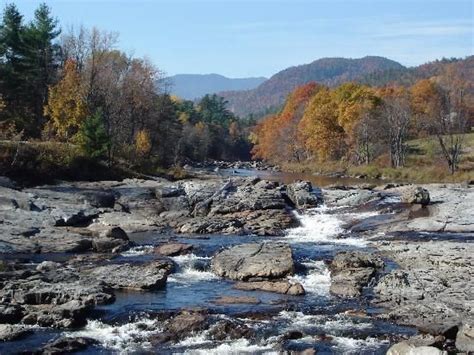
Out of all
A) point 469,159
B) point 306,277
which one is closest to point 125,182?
point 306,277

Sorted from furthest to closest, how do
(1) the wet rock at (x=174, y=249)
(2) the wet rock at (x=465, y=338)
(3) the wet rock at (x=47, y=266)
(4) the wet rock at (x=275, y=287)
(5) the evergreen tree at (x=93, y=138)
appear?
(5) the evergreen tree at (x=93, y=138) → (1) the wet rock at (x=174, y=249) → (3) the wet rock at (x=47, y=266) → (4) the wet rock at (x=275, y=287) → (2) the wet rock at (x=465, y=338)

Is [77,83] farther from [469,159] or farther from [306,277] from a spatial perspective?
[469,159]

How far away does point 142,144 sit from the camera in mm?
65438

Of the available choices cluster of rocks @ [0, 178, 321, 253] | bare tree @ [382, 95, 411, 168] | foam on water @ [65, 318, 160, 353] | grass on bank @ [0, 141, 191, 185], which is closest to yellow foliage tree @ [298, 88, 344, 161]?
bare tree @ [382, 95, 411, 168]

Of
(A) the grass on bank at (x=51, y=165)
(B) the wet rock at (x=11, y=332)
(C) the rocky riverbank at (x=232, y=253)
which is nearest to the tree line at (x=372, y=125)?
(C) the rocky riverbank at (x=232, y=253)

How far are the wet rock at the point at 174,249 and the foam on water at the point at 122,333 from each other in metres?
10.1

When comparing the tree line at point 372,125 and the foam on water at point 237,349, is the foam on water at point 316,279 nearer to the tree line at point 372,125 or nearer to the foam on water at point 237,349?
the foam on water at point 237,349

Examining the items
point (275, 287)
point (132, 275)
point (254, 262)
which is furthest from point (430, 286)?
point (132, 275)

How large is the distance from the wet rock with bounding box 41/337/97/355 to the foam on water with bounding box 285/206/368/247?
60.2 ft

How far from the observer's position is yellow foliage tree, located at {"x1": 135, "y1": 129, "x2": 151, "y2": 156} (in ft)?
212

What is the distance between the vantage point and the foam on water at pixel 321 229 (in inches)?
1366

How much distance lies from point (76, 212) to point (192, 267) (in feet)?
39.7

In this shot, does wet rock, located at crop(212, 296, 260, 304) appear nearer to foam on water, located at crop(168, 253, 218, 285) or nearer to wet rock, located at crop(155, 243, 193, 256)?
foam on water, located at crop(168, 253, 218, 285)

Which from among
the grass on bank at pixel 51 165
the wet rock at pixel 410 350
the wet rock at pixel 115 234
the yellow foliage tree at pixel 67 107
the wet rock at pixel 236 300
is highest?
the yellow foliage tree at pixel 67 107
